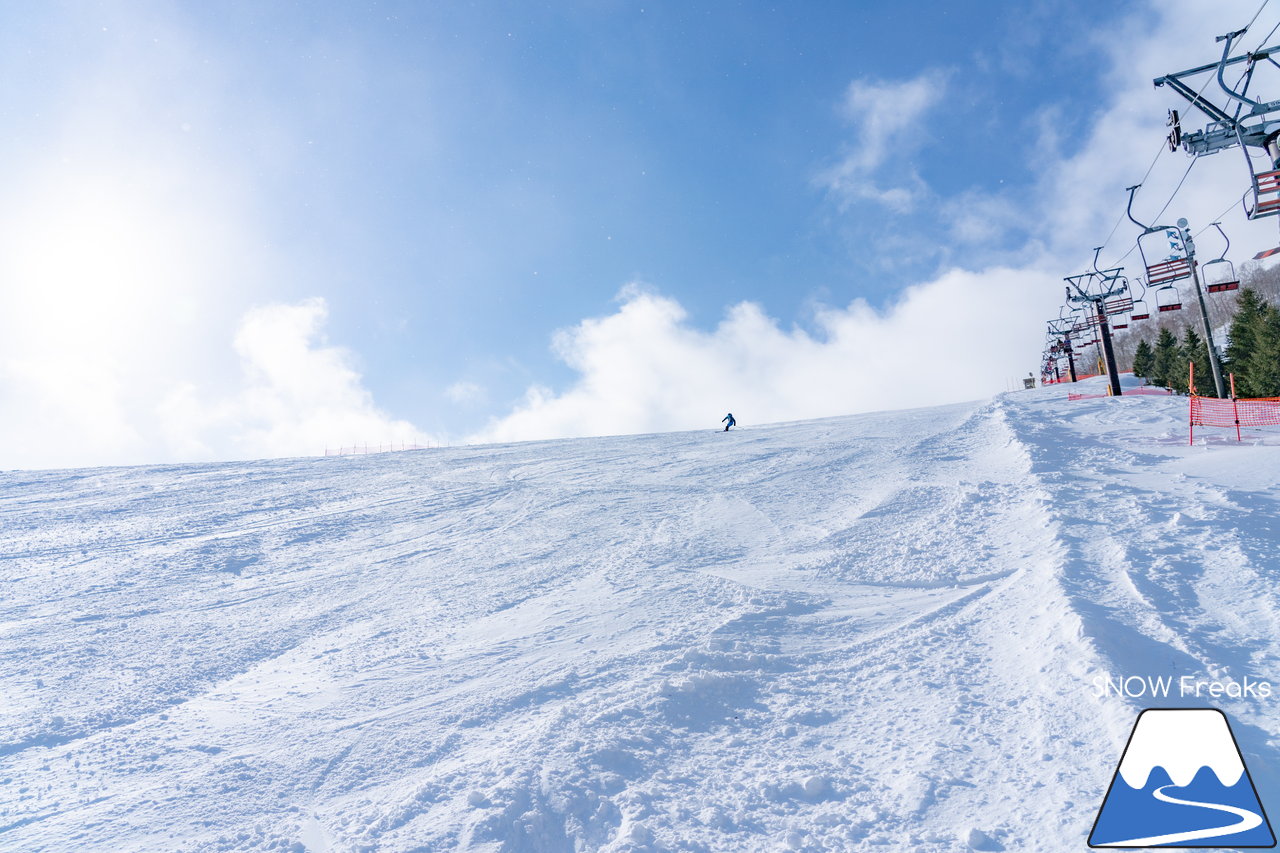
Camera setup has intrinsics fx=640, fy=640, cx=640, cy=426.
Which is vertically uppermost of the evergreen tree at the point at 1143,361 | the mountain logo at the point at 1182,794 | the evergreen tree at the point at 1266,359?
the evergreen tree at the point at 1143,361

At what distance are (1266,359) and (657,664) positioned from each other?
46656 mm

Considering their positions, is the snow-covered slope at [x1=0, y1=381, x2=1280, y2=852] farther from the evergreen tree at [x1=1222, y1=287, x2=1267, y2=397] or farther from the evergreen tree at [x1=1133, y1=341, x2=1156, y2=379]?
the evergreen tree at [x1=1133, y1=341, x2=1156, y2=379]

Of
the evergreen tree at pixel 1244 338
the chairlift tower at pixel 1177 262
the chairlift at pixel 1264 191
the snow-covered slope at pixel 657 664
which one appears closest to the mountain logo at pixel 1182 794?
the snow-covered slope at pixel 657 664

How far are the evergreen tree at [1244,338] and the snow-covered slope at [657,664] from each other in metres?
40.2

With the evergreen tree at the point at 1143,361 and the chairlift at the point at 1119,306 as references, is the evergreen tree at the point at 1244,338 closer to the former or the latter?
the chairlift at the point at 1119,306

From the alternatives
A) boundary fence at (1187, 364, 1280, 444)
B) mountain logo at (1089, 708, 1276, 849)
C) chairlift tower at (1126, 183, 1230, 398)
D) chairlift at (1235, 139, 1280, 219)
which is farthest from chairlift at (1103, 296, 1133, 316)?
mountain logo at (1089, 708, 1276, 849)

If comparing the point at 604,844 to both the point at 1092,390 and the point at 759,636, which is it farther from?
the point at 1092,390

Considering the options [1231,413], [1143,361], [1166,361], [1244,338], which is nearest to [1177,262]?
[1231,413]

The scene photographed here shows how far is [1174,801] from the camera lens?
2.93m

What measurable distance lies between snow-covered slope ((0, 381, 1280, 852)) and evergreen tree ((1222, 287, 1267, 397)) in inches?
1581

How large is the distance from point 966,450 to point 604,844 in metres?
11.8

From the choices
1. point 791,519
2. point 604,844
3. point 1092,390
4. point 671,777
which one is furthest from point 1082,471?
point 1092,390

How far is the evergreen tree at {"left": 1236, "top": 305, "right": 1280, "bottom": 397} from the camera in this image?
115 feet

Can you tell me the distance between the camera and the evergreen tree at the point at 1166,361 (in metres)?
51.5
